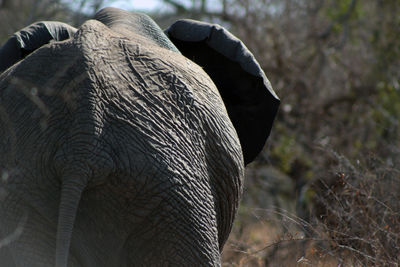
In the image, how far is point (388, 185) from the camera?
436 centimetres

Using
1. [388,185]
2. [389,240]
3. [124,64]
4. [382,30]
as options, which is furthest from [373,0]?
[124,64]

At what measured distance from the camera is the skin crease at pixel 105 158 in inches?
82.6

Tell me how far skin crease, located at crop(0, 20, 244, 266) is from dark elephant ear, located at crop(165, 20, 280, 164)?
127 centimetres

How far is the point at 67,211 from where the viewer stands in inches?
78.7

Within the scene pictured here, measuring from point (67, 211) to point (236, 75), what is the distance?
185 cm

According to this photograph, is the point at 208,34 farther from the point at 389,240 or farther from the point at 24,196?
the point at 24,196

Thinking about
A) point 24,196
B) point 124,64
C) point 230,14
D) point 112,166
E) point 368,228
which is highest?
point 124,64

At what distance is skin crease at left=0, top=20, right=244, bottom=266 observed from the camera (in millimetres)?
2098

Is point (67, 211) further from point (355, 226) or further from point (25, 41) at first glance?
point (355, 226)

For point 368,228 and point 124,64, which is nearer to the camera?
point 124,64

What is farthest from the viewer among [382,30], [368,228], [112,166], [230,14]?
[230,14]

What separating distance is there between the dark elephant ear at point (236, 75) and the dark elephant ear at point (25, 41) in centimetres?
82

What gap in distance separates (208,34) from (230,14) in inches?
235

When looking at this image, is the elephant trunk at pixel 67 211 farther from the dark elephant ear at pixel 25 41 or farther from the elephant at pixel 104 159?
the dark elephant ear at pixel 25 41
